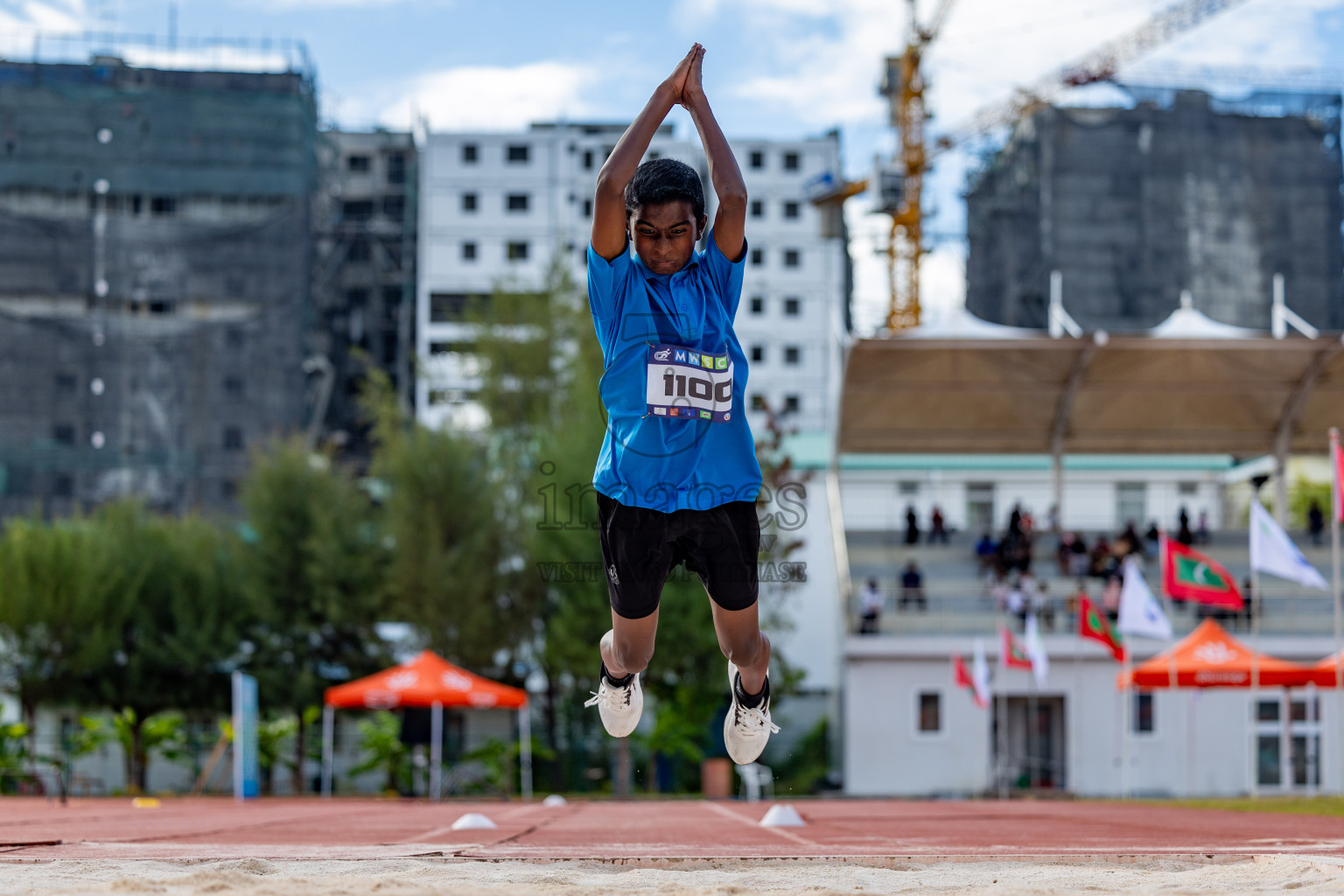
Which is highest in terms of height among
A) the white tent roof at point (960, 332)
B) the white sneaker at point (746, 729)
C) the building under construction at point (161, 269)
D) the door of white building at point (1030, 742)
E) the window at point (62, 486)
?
the building under construction at point (161, 269)

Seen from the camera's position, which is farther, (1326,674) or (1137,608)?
(1137,608)

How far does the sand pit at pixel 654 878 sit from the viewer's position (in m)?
4.45

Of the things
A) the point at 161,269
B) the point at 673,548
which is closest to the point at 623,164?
the point at 673,548

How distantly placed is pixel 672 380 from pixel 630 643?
1.22 metres

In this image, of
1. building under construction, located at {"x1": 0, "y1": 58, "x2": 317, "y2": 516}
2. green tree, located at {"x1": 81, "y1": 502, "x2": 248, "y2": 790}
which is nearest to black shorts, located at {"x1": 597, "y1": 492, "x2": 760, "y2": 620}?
green tree, located at {"x1": 81, "y1": 502, "x2": 248, "y2": 790}

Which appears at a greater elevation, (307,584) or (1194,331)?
(1194,331)

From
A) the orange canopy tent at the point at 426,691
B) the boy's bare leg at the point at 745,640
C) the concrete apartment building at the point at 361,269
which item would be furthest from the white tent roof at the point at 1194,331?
the concrete apartment building at the point at 361,269

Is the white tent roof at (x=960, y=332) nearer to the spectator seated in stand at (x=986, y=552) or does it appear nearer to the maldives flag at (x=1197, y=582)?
the spectator seated in stand at (x=986, y=552)

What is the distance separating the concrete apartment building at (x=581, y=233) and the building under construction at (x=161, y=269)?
9.76 m

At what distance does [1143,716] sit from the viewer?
3014 centimetres

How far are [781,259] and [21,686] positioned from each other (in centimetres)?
5671

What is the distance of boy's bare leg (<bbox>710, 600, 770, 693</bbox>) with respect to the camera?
20.0 ft

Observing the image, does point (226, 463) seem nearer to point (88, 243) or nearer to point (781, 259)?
point (88, 243)

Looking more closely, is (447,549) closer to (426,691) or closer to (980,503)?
(426,691)
